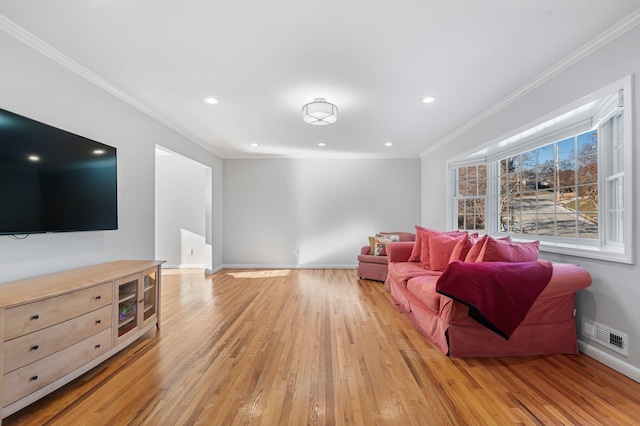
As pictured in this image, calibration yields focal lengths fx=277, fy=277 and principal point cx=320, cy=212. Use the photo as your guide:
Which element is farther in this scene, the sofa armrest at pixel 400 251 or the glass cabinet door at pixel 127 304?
the sofa armrest at pixel 400 251

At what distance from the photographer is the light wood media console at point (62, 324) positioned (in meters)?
1.54

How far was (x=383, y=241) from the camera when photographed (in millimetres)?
5184

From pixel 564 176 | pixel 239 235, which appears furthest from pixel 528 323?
pixel 239 235

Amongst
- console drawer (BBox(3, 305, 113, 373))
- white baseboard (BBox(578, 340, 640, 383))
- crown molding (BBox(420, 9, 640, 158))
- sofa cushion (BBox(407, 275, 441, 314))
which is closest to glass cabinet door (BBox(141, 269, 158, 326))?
console drawer (BBox(3, 305, 113, 373))

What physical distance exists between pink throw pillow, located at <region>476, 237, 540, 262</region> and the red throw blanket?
237mm

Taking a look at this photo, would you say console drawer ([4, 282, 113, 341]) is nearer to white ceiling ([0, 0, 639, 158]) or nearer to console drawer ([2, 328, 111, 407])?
console drawer ([2, 328, 111, 407])

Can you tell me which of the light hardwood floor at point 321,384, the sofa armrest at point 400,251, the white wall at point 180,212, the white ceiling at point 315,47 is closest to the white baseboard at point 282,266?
the white wall at point 180,212

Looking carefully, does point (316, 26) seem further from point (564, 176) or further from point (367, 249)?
point (367, 249)

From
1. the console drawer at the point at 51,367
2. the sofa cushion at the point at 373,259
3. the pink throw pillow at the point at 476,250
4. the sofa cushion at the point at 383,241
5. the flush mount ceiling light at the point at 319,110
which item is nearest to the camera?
the console drawer at the point at 51,367

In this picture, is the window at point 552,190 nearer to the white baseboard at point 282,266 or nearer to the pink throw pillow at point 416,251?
the pink throw pillow at point 416,251

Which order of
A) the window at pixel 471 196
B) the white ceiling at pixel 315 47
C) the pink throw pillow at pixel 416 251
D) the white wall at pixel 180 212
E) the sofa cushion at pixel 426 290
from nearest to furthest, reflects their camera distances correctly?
the white ceiling at pixel 315 47 < the sofa cushion at pixel 426 290 < the pink throw pillow at pixel 416 251 < the window at pixel 471 196 < the white wall at pixel 180 212

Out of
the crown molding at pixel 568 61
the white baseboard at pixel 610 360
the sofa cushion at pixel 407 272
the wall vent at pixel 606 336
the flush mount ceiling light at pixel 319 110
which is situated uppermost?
the crown molding at pixel 568 61

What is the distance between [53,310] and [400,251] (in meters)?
3.72

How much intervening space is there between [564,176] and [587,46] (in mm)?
1258
